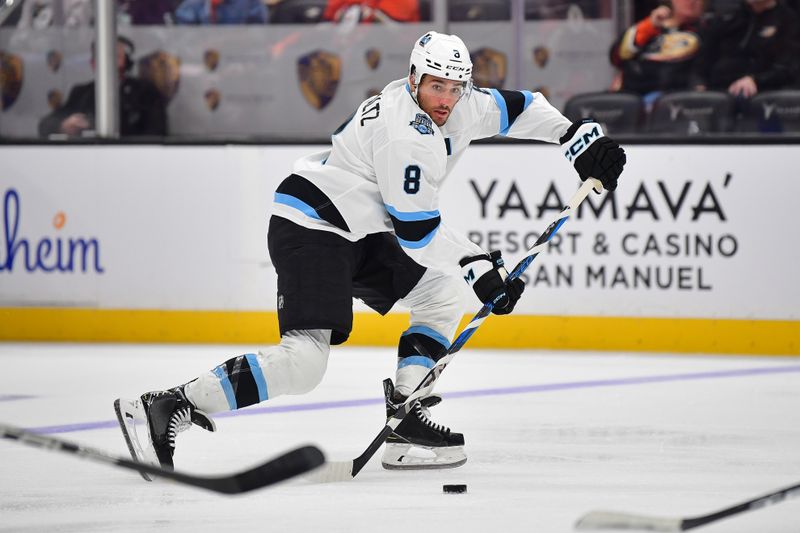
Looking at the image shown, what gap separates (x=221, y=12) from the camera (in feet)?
21.1

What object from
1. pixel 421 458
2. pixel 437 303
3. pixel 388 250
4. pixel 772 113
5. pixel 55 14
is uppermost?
pixel 55 14

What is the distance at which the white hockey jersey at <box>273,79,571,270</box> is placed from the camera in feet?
9.45

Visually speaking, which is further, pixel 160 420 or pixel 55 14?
pixel 55 14

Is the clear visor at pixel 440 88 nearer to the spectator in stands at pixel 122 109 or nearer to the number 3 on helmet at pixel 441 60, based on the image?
the number 3 on helmet at pixel 441 60

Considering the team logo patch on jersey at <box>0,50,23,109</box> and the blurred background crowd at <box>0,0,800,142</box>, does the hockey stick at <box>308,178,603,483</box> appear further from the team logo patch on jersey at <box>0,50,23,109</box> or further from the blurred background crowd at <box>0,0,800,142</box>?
Result: the team logo patch on jersey at <box>0,50,23,109</box>

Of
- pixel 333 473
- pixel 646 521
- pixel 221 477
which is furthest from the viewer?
pixel 333 473

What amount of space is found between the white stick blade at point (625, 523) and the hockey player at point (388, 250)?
0.87 m

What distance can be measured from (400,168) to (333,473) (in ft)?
2.22

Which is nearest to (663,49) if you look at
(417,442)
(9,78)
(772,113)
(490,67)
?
(772,113)

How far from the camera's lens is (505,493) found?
9.02 feet

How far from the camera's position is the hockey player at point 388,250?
292 cm

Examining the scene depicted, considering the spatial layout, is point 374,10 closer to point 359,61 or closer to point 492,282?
point 359,61

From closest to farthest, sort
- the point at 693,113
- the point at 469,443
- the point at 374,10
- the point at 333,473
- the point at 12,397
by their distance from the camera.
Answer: the point at 333,473 → the point at 469,443 → the point at 12,397 → the point at 693,113 → the point at 374,10

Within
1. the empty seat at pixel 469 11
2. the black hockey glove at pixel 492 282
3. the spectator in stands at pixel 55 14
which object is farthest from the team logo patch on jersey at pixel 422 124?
the spectator in stands at pixel 55 14
